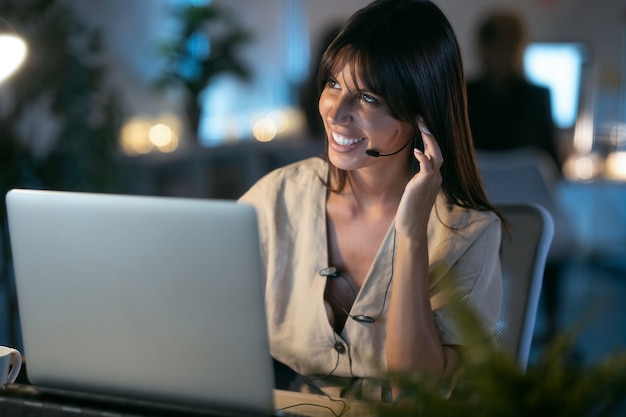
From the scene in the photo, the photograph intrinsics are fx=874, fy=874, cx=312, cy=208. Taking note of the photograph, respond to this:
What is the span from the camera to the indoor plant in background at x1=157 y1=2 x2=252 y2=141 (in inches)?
185

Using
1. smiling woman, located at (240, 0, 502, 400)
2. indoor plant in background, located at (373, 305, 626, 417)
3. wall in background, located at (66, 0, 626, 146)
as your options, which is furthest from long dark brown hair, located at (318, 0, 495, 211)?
wall in background, located at (66, 0, 626, 146)

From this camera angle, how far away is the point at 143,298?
977mm

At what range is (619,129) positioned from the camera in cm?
525

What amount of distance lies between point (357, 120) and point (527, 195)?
1980 millimetres

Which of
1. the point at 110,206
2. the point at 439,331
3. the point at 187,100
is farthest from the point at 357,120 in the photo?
the point at 187,100

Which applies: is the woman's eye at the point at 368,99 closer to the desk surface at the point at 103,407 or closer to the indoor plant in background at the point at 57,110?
A: the desk surface at the point at 103,407

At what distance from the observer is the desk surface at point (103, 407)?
0.98 metres

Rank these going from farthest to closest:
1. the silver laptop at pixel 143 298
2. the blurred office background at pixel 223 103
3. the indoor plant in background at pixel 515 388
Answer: the blurred office background at pixel 223 103, the silver laptop at pixel 143 298, the indoor plant in background at pixel 515 388

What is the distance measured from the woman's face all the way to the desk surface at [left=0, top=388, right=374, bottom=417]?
1.30 feet

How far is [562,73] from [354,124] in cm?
358

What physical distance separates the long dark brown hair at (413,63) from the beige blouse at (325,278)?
0.42 ft

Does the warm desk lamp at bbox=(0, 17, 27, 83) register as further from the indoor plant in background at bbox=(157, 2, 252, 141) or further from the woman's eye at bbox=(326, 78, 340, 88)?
the indoor plant in background at bbox=(157, 2, 252, 141)

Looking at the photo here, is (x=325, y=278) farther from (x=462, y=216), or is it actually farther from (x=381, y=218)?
(x=462, y=216)

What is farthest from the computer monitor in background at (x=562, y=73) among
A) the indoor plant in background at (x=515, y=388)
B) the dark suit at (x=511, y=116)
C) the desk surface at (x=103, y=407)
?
the indoor plant in background at (x=515, y=388)
